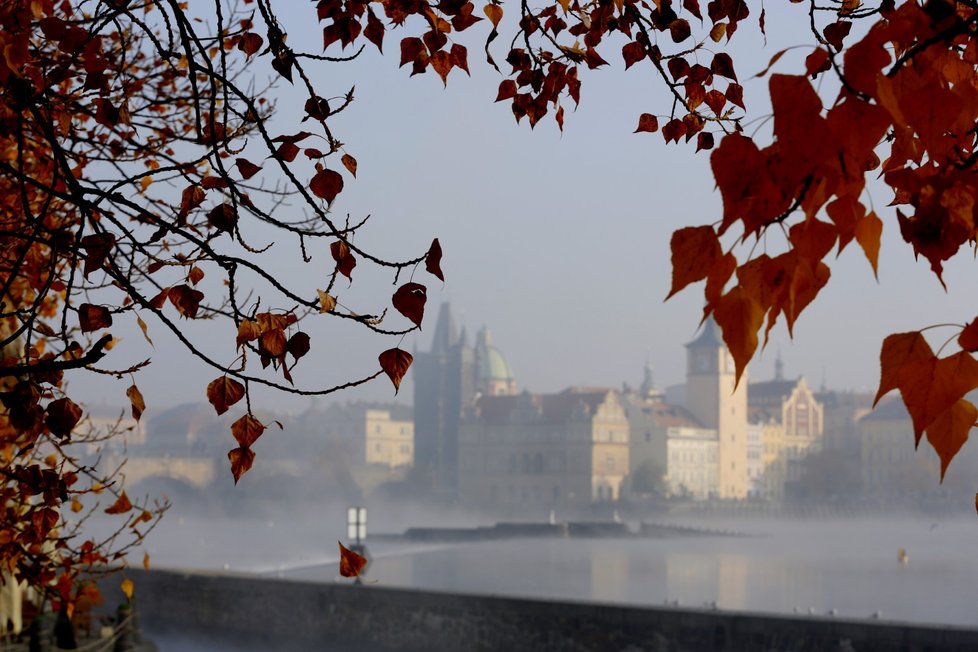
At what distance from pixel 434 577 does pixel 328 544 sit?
18.2 metres

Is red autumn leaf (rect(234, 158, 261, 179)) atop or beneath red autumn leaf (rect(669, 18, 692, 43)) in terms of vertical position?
beneath

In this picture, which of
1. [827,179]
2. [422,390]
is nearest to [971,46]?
[827,179]

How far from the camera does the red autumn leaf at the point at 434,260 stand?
2.06m

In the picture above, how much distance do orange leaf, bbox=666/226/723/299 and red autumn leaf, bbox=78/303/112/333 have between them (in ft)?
4.54

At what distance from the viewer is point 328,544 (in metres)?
61.1

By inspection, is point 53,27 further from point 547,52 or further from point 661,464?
point 661,464

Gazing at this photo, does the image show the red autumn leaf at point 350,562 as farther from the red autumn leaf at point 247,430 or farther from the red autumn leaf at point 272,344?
the red autumn leaf at point 272,344

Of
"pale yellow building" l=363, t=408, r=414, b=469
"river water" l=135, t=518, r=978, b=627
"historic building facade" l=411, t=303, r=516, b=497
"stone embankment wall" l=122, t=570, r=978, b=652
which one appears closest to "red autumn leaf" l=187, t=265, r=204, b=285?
"stone embankment wall" l=122, t=570, r=978, b=652

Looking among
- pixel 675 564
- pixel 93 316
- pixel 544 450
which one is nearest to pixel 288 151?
pixel 93 316

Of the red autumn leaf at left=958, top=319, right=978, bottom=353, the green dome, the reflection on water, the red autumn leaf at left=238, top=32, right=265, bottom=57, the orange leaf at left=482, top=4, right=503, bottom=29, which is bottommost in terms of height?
the reflection on water

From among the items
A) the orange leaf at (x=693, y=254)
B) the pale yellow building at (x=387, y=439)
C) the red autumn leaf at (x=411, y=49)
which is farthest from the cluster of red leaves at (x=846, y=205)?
the pale yellow building at (x=387, y=439)

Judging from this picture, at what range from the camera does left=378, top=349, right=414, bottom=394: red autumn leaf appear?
220 cm

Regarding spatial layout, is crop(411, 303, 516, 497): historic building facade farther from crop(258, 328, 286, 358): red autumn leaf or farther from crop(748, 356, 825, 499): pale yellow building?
crop(258, 328, 286, 358): red autumn leaf

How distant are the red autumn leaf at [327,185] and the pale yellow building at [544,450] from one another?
7370cm
